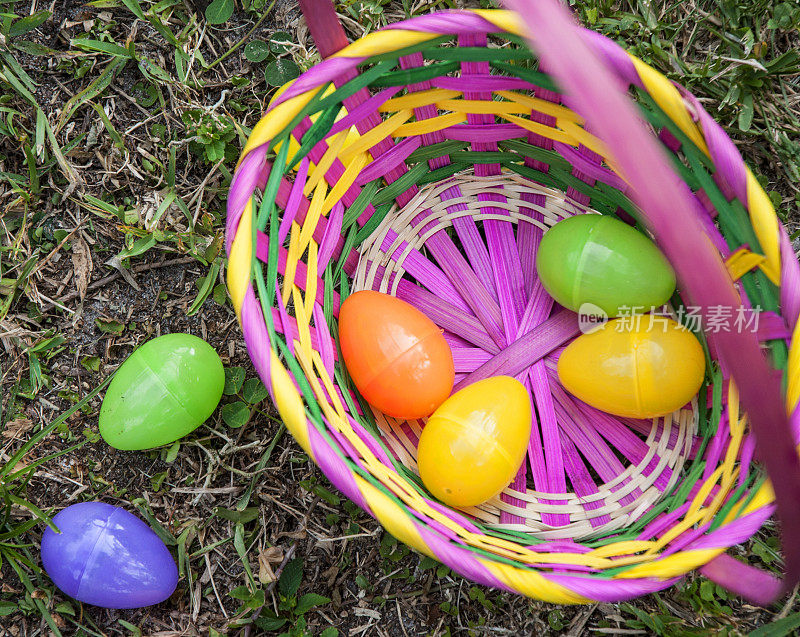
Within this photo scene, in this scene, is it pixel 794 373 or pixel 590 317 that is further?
pixel 590 317

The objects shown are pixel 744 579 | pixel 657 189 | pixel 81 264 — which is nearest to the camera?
pixel 657 189

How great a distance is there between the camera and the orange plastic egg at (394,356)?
1.00 m

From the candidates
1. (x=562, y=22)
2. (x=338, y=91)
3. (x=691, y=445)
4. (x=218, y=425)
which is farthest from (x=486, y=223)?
(x=562, y=22)

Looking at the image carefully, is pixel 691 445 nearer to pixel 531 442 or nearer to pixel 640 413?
pixel 640 413

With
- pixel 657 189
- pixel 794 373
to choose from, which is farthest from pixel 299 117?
pixel 794 373

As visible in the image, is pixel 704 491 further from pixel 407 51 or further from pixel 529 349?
pixel 407 51

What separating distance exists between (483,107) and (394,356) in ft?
1.34

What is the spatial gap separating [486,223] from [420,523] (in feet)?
1.87

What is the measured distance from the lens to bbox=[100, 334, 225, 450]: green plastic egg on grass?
3.45 ft

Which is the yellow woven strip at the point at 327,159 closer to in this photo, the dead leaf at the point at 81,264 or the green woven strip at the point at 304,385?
the green woven strip at the point at 304,385

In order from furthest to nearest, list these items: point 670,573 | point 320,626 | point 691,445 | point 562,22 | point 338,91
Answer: point 320,626 < point 691,445 < point 338,91 < point 670,573 < point 562,22

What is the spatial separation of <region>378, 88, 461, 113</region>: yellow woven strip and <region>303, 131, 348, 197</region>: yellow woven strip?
79 millimetres

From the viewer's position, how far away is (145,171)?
130 cm

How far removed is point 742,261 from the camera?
2.96ft
